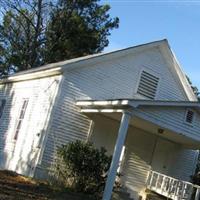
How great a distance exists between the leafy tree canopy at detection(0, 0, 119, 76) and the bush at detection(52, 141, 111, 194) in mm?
20688

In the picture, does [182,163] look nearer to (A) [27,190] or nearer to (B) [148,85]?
(B) [148,85]

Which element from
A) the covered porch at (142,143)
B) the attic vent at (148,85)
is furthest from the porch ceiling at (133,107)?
the attic vent at (148,85)

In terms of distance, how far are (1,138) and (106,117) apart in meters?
5.95

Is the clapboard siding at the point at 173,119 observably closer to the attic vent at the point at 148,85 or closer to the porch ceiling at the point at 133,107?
the porch ceiling at the point at 133,107

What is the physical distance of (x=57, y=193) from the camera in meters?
15.8

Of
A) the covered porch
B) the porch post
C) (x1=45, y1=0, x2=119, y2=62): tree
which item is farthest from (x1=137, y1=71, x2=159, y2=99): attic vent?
(x1=45, y1=0, x2=119, y2=62): tree

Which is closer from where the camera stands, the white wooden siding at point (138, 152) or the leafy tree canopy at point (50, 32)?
the white wooden siding at point (138, 152)

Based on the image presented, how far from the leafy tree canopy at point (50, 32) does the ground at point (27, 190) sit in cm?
2149

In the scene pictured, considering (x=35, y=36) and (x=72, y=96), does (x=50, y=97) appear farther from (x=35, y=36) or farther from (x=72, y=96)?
(x=35, y=36)

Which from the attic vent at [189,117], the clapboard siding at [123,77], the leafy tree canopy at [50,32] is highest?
the leafy tree canopy at [50,32]

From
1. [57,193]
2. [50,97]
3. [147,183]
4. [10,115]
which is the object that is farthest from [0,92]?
[57,193]

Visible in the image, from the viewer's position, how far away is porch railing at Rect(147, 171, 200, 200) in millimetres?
19252

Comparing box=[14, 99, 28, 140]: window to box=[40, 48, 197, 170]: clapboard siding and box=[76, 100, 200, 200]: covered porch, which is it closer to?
box=[40, 48, 197, 170]: clapboard siding

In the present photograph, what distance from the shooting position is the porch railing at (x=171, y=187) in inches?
758
